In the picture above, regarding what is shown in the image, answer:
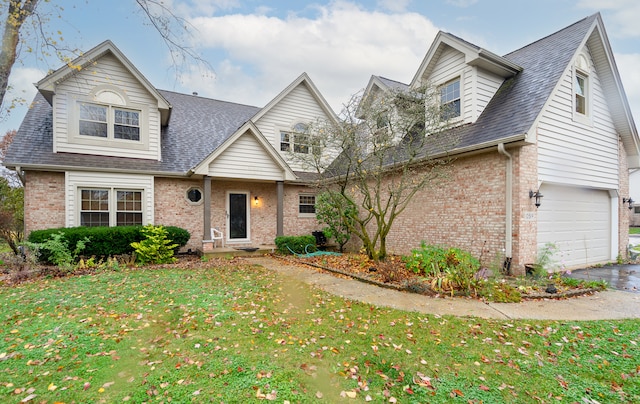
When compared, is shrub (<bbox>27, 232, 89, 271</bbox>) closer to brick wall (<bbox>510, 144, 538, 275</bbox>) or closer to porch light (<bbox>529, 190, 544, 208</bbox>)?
brick wall (<bbox>510, 144, 538, 275</bbox>)

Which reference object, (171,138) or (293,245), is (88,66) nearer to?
(171,138)

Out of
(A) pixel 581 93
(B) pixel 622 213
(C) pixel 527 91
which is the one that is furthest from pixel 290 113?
(B) pixel 622 213

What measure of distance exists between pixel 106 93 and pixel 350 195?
9611mm

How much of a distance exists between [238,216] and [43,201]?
6.20m

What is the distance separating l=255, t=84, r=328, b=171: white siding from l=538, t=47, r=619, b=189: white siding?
358 inches

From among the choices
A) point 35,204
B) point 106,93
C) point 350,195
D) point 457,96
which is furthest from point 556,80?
point 35,204

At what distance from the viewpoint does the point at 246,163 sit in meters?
11.3

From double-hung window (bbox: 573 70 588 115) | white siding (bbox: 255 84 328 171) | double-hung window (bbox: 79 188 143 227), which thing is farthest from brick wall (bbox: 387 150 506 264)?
double-hung window (bbox: 79 188 143 227)

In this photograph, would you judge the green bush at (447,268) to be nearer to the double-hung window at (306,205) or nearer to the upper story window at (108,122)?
the double-hung window at (306,205)

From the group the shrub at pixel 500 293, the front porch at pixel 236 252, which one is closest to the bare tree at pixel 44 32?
the front porch at pixel 236 252

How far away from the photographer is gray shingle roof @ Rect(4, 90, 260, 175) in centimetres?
938

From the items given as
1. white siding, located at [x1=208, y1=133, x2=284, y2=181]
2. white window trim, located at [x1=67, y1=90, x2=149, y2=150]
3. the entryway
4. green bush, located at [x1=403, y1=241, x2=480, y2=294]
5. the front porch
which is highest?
white window trim, located at [x1=67, y1=90, x2=149, y2=150]

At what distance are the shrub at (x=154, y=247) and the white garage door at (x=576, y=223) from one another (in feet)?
35.6

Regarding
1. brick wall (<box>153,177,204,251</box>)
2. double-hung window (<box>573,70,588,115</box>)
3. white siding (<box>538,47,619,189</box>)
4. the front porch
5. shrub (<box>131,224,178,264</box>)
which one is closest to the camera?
white siding (<box>538,47,619,189</box>)
